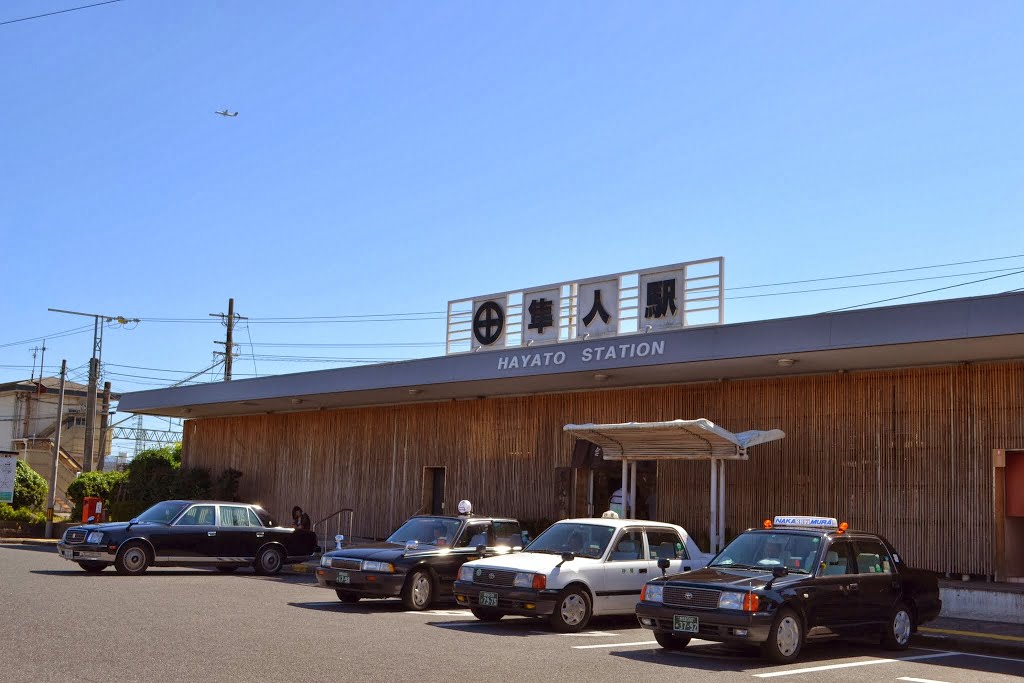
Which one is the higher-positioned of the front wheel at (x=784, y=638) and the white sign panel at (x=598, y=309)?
the white sign panel at (x=598, y=309)

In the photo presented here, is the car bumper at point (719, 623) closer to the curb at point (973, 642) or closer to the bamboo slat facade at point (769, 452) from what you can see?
the curb at point (973, 642)

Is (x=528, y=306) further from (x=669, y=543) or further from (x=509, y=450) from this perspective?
(x=669, y=543)

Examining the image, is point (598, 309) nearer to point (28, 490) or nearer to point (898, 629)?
point (898, 629)

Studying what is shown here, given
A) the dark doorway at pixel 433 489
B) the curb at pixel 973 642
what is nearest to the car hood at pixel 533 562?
the curb at pixel 973 642

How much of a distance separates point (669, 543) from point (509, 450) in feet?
37.1

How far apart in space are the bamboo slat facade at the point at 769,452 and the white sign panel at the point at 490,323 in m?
1.94

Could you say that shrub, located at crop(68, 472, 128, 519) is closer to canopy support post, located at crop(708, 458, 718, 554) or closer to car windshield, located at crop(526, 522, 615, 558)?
canopy support post, located at crop(708, 458, 718, 554)


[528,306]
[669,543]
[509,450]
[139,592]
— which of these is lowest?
[139,592]

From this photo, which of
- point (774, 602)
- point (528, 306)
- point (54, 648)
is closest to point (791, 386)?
point (528, 306)

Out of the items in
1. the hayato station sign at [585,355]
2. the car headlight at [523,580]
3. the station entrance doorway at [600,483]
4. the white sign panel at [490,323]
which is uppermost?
the white sign panel at [490,323]

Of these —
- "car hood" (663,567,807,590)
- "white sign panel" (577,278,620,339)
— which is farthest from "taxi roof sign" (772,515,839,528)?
"white sign panel" (577,278,620,339)

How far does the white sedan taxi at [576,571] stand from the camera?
13.5 m

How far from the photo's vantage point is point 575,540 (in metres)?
14.8

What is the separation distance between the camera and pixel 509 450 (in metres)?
26.2
